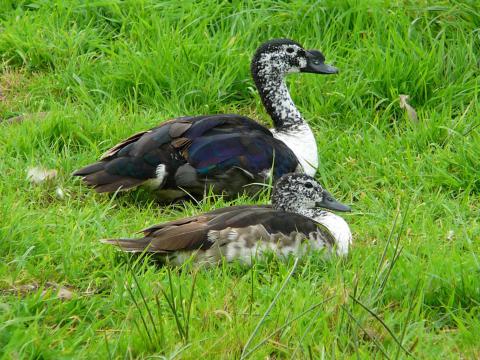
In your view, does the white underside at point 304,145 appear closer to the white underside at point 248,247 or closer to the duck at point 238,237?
the duck at point 238,237

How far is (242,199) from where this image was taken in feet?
21.6

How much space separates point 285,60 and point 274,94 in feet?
0.78

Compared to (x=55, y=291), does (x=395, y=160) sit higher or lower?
lower

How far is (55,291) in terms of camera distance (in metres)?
4.95

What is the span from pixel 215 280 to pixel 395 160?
2127 mm

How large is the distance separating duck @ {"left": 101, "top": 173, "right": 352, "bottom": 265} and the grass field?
3.4 inches

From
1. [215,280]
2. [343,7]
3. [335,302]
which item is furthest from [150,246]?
[343,7]

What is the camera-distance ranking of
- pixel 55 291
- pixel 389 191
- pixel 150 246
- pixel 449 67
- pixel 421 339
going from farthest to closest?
pixel 449 67
pixel 389 191
pixel 150 246
pixel 55 291
pixel 421 339

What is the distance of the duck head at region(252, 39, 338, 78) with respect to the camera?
7.40 meters

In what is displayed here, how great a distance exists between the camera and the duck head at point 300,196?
6.02 metres

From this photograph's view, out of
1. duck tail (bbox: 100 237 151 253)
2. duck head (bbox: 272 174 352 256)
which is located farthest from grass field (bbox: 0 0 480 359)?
duck head (bbox: 272 174 352 256)

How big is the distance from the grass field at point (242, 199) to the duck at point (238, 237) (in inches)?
3.4

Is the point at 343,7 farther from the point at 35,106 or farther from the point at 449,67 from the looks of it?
the point at 35,106

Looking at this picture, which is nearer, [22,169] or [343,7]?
[22,169]
